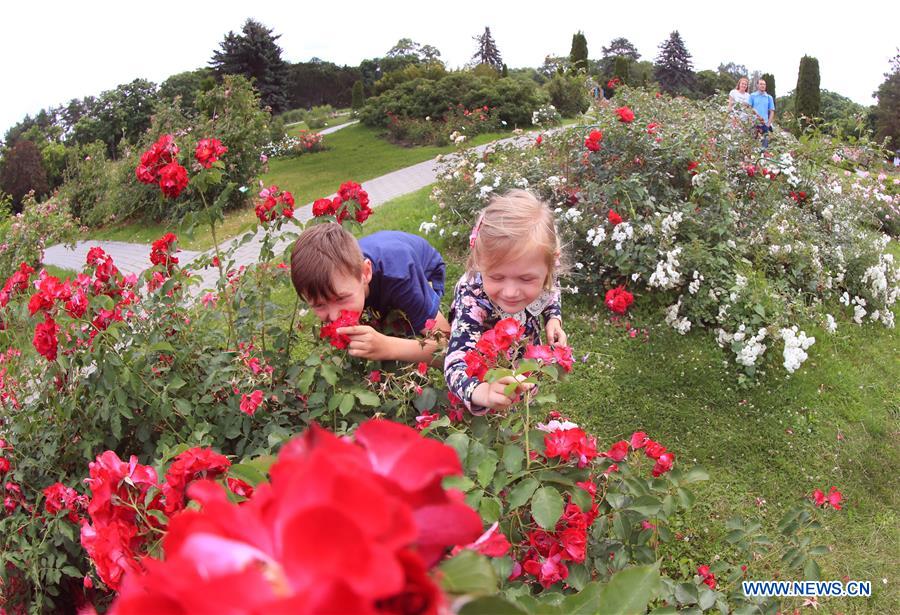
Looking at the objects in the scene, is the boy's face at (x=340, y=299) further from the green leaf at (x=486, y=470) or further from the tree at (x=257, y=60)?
the tree at (x=257, y=60)

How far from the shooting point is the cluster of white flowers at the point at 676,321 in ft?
11.6

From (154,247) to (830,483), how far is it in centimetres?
301

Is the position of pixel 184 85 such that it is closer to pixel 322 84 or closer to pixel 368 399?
pixel 322 84

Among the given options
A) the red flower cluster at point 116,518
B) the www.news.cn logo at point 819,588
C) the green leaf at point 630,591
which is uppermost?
the green leaf at point 630,591

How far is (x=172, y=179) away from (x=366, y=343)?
0.82 metres

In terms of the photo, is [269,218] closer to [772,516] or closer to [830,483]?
[772,516]

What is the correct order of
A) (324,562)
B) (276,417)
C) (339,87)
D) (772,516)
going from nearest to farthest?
(324,562) → (276,417) → (772,516) → (339,87)

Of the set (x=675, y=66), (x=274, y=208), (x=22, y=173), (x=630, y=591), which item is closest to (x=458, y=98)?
(x=274, y=208)

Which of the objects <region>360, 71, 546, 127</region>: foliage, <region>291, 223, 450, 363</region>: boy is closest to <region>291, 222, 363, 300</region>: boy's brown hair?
<region>291, 223, 450, 363</region>: boy

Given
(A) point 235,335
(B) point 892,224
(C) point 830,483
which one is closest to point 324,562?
(A) point 235,335

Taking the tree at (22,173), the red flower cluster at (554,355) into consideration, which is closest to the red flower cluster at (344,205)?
the red flower cluster at (554,355)

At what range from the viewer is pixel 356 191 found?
1.92 metres

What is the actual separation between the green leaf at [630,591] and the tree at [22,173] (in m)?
24.5

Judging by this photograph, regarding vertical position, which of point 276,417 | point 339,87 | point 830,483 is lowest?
point 830,483
